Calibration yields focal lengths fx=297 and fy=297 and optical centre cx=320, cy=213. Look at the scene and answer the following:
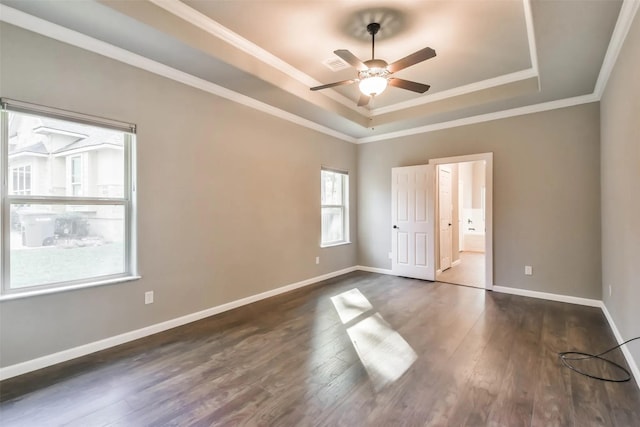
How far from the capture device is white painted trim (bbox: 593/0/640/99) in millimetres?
2177

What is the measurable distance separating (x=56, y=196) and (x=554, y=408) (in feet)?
13.4

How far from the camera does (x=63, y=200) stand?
2568mm

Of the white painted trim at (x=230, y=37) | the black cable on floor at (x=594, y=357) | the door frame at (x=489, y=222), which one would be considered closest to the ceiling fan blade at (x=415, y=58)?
the white painted trim at (x=230, y=37)

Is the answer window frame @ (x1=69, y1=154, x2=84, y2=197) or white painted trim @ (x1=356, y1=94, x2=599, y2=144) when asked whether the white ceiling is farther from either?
window frame @ (x1=69, y1=154, x2=84, y2=197)

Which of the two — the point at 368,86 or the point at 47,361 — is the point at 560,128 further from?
the point at 47,361

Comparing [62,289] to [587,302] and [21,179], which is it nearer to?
[21,179]

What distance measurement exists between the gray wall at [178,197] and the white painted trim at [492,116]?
5.38 feet

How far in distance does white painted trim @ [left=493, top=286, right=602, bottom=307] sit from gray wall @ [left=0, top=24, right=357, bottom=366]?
2.99 m

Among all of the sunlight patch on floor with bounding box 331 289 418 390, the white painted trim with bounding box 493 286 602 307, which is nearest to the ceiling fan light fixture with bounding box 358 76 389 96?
the sunlight patch on floor with bounding box 331 289 418 390

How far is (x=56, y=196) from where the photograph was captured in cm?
255

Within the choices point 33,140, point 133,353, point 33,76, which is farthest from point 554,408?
point 33,76

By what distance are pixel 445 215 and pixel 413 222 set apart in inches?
39.7

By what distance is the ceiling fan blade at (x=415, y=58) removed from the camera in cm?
240

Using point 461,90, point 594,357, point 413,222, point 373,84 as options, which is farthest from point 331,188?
point 594,357
